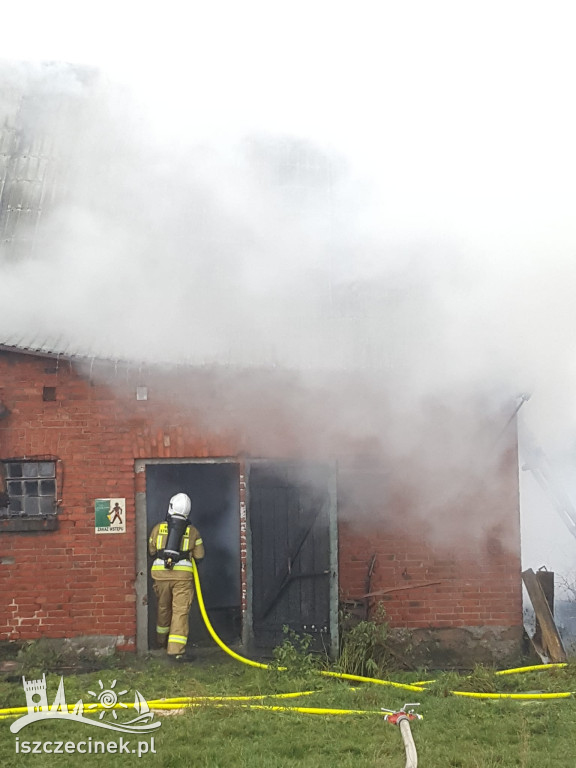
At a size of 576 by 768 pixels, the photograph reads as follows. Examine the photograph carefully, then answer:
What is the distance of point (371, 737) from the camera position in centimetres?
546

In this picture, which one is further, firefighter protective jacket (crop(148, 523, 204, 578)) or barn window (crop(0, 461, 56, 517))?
barn window (crop(0, 461, 56, 517))

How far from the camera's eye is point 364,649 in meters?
7.62

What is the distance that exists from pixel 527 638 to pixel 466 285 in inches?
145

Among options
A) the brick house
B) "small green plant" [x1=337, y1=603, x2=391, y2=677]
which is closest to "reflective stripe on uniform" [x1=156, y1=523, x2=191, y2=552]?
the brick house

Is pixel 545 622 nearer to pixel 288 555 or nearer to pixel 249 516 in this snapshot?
pixel 288 555

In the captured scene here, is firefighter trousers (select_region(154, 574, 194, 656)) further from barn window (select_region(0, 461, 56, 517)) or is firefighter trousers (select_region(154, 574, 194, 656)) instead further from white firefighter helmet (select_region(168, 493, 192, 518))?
barn window (select_region(0, 461, 56, 517))

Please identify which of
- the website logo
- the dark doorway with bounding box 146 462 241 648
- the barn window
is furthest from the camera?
the dark doorway with bounding box 146 462 241 648

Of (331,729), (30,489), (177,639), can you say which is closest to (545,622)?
(331,729)

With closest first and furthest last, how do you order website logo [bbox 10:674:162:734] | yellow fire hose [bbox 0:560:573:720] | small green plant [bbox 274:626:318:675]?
website logo [bbox 10:674:162:734]
yellow fire hose [bbox 0:560:573:720]
small green plant [bbox 274:626:318:675]

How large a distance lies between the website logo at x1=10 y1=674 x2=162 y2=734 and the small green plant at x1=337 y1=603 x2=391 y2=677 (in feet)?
6.51

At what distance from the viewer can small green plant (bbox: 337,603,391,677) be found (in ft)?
24.4

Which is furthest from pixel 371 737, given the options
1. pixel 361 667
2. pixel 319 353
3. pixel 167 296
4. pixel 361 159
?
pixel 361 159

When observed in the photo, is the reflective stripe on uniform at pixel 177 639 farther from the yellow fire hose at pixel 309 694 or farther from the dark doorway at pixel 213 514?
the dark doorway at pixel 213 514

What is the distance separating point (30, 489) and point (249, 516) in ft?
7.23
